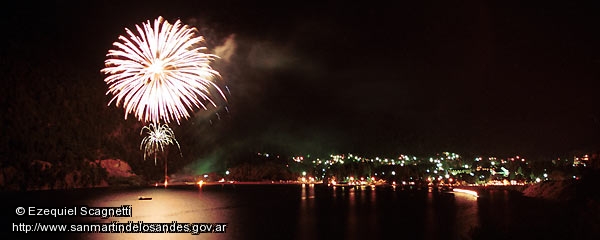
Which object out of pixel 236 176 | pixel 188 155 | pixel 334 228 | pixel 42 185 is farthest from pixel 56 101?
pixel 334 228

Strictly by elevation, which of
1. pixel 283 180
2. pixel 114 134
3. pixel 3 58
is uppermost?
pixel 3 58

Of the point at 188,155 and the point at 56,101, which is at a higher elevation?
the point at 56,101

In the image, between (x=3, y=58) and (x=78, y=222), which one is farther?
(x=3, y=58)

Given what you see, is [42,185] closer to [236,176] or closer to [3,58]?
[3,58]

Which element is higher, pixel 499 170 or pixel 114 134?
pixel 114 134

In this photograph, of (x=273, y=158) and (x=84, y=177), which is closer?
(x=84, y=177)

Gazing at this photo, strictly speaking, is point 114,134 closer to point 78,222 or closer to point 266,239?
point 78,222

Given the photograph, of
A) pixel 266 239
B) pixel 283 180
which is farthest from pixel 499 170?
pixel 266 239

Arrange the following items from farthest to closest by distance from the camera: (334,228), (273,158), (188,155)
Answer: (273,158) → (188,155) → (334,228)

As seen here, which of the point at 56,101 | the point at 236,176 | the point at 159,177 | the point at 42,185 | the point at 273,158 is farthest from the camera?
the point at 273,158
